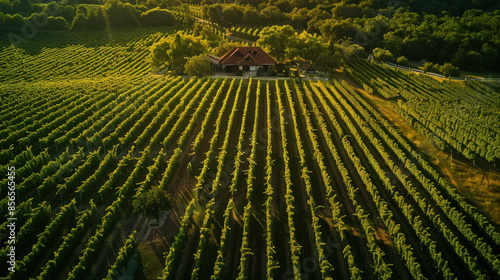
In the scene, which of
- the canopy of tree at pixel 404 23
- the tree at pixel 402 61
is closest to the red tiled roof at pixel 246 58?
the canopy of tree at pixel 404 23

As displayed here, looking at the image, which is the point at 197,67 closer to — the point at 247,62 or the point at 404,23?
the point at 247,62

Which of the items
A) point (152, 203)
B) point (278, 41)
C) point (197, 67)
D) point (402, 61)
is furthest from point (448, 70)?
point (152, 203)

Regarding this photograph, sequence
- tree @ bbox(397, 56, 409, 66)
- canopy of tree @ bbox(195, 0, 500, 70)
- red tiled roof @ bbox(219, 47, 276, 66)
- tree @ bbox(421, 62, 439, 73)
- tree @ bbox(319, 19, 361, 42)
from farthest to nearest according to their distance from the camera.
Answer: tree @ bbox(319, 19, 361, 42)
canopy of tree @ bbox(195, 0, 500, 70)
tree @ bbox(397, 56, 409, 66)
tree @ bbox(421, 62, 439, 73)
red tiled roof @ bbox(219, 47, 276, 66)

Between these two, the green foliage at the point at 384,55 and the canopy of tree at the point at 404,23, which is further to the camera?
the canopy of tree at the point at 404,23

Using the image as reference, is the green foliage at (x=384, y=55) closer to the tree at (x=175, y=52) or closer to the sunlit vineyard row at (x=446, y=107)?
the sunlit vineyard row at (x=446, y=107)

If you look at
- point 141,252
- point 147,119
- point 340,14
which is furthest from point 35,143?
point 340,14

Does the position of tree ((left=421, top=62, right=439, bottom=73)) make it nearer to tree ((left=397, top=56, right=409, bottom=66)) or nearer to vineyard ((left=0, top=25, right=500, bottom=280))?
tree ((left=397, top=56, right=409, bottom=66))

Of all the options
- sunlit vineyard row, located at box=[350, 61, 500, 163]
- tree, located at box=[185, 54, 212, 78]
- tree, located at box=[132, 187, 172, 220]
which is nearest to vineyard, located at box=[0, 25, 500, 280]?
sunlit vineyard row, located at box=[350, 61, 500, 163]
